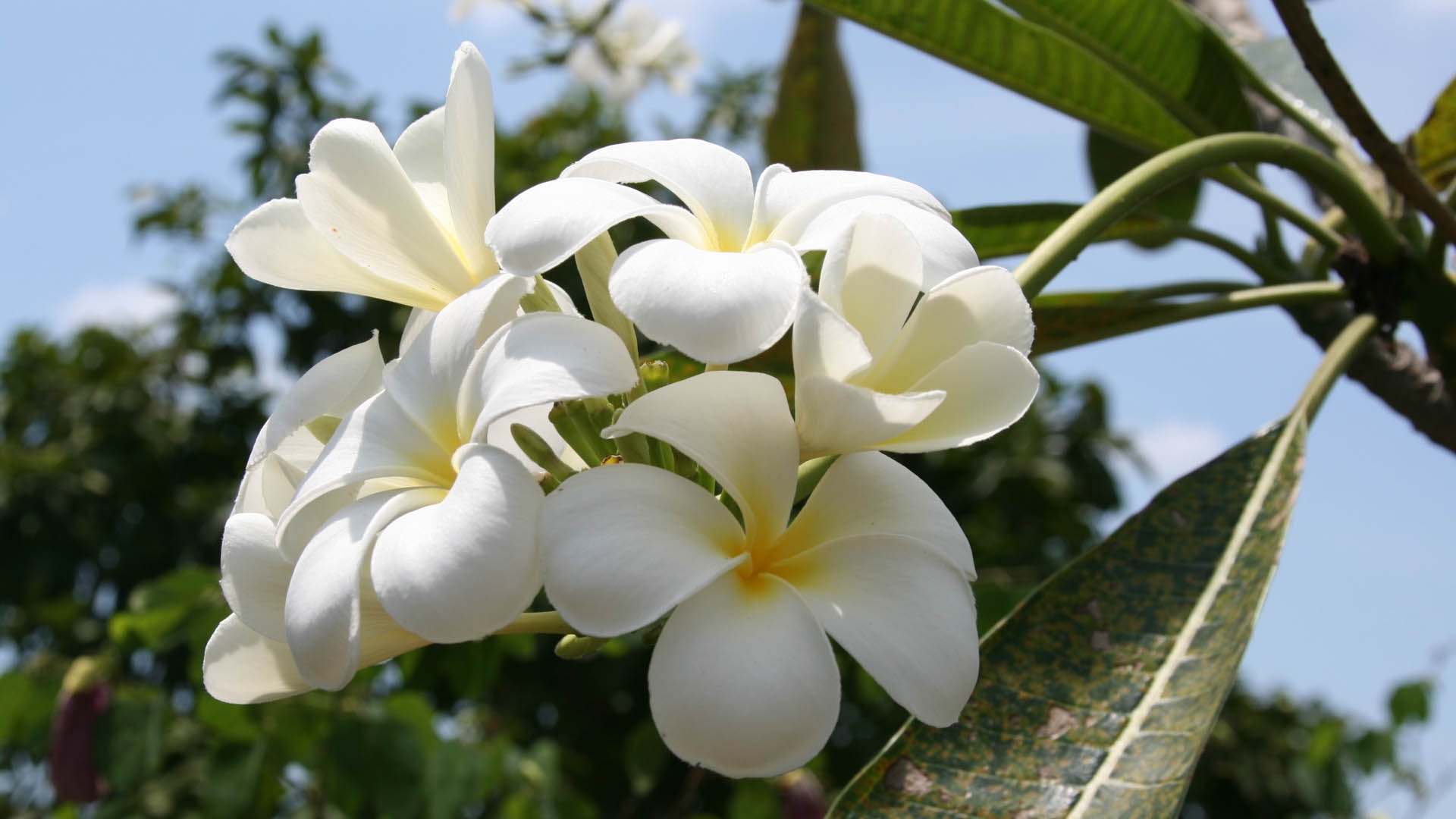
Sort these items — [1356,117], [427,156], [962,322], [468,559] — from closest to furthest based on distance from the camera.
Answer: [468,559], [962,322], [427,156], [1356,117]

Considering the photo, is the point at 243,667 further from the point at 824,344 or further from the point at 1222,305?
the point at 1222,305

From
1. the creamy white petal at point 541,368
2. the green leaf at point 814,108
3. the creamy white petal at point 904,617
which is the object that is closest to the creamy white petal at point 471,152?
the creamy white petal at point 541,368

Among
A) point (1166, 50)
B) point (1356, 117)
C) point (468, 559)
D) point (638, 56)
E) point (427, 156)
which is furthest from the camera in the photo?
point (638, 56)

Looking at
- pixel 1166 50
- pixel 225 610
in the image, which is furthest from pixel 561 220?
pixel 225 610

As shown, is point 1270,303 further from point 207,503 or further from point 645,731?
point 207,503

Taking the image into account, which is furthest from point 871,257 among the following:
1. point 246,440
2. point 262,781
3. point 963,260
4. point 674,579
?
point 246,440

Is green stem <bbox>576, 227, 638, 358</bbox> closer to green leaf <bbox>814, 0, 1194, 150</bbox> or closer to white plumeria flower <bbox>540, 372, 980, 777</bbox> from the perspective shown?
white plumeria flower <bbox>540, 372, 980, 777</bbox>

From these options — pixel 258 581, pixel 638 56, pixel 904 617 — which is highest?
pixel 904 617

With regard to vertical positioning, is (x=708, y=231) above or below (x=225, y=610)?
above

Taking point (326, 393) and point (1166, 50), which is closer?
point (326, 393)
